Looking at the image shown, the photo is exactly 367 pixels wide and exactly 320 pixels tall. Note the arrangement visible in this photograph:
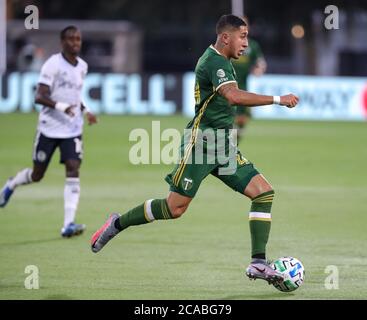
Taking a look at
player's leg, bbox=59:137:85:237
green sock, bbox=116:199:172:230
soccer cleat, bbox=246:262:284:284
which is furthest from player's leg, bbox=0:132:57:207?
soccer cleat, bbox=246:262:284:284

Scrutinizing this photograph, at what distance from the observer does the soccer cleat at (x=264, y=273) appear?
925cm

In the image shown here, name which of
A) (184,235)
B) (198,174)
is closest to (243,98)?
(198,174)

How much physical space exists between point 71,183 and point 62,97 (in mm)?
1110

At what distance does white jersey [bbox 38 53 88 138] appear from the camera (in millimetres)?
13164

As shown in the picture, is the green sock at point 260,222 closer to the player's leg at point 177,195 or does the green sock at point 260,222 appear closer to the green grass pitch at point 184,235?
the green grass pitch at point 184,235

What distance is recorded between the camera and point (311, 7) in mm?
50125

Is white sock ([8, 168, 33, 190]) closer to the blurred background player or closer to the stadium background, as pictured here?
the stadium background

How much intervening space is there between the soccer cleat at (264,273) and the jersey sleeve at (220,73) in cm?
163

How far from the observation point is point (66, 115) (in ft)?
43.2

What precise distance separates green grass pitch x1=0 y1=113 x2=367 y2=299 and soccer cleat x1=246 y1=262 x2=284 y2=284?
0.50 ft

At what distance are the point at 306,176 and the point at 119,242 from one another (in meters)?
7.93

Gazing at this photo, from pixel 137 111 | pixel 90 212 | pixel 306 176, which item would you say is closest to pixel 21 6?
pixel 137 111

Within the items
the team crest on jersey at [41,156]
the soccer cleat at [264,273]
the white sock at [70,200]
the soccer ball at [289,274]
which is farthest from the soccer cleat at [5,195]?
the soccer ball at [289,274]
